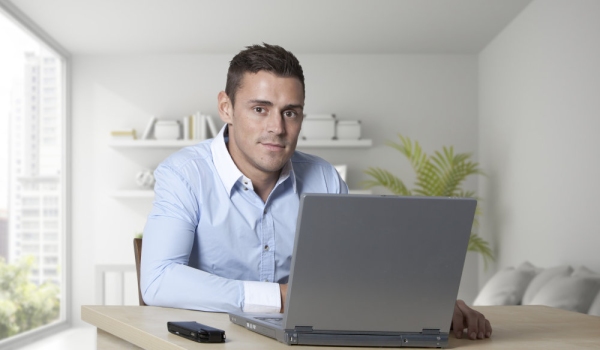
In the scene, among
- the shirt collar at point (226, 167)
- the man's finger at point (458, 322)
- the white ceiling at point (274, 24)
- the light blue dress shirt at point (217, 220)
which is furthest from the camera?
the white ceiling at point (274, 24)

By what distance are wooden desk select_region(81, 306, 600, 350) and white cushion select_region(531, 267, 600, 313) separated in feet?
5.95

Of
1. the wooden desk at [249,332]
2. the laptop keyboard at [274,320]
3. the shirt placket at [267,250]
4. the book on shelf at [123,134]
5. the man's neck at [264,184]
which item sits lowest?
the wooden desk at [249,332]

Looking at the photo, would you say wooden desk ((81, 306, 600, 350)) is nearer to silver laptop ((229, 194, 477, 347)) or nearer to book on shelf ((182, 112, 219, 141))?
silver laptop ((229, 194, 477, 347))

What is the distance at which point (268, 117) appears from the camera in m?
1.78

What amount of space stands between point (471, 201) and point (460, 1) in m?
4.22

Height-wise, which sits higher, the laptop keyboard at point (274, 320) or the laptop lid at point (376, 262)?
the laptop lid at point (376, 262)

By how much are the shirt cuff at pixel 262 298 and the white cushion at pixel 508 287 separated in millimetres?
2763

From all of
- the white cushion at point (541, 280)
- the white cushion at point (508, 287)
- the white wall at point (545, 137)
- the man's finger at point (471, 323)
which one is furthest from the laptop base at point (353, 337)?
the white wall at point (545, 137)

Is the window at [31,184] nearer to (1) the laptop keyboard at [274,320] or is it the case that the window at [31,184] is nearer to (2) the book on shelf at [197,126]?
(2) the book on shelf at [197,126]

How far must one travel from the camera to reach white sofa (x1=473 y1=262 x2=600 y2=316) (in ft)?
11.3

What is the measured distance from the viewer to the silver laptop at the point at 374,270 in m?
1.19

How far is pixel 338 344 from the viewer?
4.06 ft

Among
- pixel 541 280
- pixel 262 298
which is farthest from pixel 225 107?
pixel 541 280

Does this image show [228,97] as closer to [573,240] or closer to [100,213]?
[573,240]
